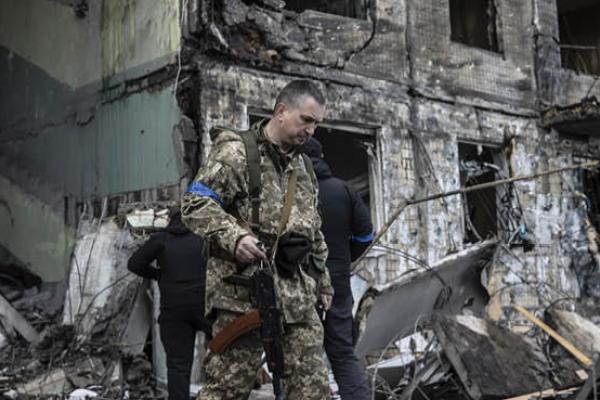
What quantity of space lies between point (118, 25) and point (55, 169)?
81.7 inches

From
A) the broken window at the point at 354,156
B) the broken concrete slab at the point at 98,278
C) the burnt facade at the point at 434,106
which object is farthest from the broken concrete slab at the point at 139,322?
the broken window at the point at 354,156

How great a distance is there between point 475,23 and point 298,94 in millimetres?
8519

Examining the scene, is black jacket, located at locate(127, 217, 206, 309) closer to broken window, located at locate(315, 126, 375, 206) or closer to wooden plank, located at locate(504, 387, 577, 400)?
wooden plank, located at locate(504, 387, 577, 400)

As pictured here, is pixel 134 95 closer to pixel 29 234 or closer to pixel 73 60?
pixel 73 60

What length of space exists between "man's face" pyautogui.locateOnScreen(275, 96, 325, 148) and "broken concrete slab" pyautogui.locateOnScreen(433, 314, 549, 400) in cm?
283

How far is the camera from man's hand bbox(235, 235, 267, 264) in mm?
2975

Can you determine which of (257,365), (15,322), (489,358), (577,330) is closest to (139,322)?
(15,322)

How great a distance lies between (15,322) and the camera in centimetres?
770

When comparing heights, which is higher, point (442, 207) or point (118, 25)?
point (118, 25)

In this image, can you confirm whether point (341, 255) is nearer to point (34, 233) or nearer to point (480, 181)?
point (34, 233)

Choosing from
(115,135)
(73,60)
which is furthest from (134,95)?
(73,60)

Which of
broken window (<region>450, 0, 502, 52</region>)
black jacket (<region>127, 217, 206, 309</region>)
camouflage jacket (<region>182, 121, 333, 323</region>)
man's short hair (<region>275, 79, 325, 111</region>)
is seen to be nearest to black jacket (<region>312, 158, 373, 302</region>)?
black jacket (<region>127, 217, 206, 309</region>)

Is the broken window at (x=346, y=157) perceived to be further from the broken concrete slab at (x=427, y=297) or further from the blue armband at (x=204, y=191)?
the blue armband at (x=204, y=191)

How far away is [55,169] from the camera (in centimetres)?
920
